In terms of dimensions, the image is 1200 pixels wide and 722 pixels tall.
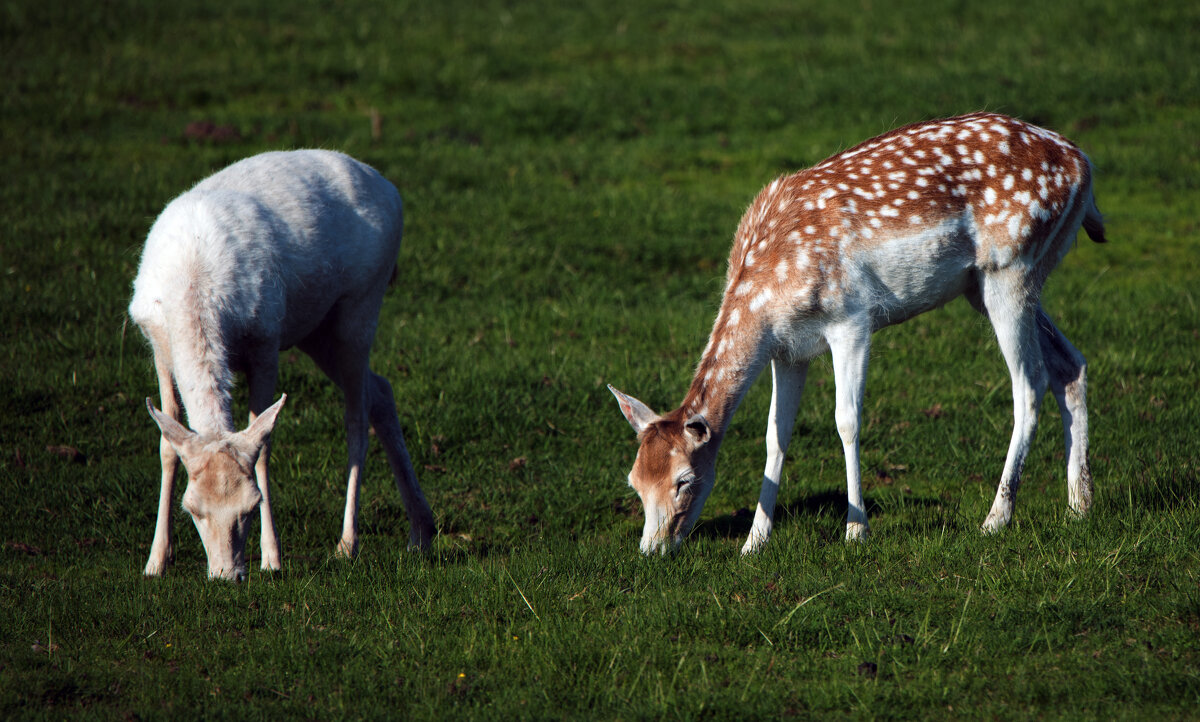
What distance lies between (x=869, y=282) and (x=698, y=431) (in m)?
1.36

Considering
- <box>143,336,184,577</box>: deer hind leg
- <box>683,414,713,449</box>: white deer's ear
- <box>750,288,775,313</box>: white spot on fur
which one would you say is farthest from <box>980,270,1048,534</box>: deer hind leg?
<box>143,336,184,577</box>: deer hind leg

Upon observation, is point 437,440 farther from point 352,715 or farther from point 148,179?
point 148,179

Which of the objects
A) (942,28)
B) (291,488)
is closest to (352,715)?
(291,488)

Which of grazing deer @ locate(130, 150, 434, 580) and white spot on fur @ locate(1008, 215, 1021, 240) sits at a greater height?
white spot on fur @ locate(1008, 215, 1021, 240)

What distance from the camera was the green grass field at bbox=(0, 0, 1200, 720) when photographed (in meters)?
4.68

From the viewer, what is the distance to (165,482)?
20.9 feet

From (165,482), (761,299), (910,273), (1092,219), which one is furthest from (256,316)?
(1092,219)

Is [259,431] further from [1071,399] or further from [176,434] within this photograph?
[1071,399]

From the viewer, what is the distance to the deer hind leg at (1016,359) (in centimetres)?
639

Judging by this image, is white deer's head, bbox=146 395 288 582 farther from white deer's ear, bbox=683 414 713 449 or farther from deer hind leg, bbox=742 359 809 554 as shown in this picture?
deer hind leg, bbox=742 359 809 554

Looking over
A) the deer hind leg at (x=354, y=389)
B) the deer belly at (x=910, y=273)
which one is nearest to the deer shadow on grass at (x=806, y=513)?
the deer belly at (x=910, y=273)

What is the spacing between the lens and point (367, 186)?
7.32 metres

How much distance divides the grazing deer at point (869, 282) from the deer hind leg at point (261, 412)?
205 cm

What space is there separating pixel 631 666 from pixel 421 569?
1.58 metres
